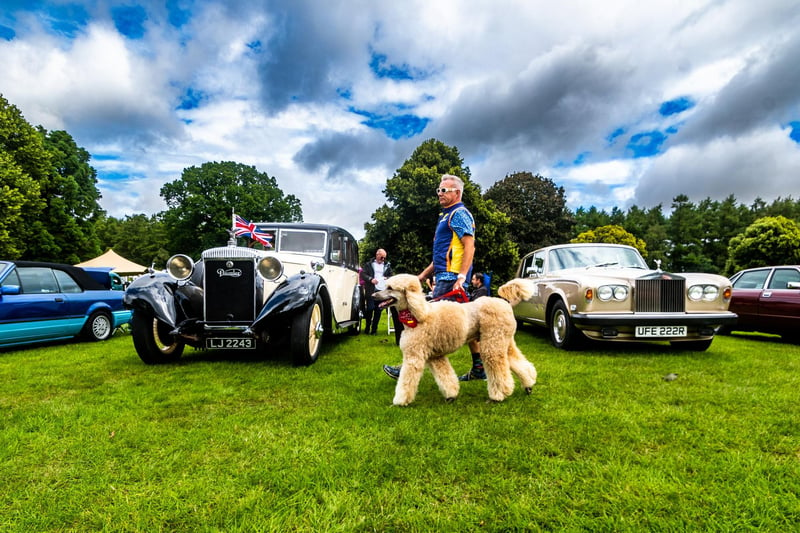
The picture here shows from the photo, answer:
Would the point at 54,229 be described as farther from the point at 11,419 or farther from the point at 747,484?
the point at 747,484

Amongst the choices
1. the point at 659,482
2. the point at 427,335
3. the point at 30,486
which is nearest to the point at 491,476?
the point at 659,482

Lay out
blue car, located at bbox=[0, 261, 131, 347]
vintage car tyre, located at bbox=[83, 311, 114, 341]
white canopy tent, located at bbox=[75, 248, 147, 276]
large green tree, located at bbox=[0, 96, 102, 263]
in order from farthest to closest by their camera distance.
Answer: white canopy tent, located at bbox=[75, 248, 147, 276] < large green tree, located at bbox=[0, 96, 102, 263] < vintage car tyre, located at bbox=[83, 311, 114, 341] < blue car, located at bbox=[0, 261, 131, 347]

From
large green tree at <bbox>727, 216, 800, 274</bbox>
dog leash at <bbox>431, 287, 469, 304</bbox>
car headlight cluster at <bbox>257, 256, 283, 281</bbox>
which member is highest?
large green tree at <bbox>727, 216, 800, 274</bbox>

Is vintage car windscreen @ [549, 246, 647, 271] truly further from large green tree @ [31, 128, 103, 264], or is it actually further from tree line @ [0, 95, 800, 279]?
large green tree @ [31, 128, 103, 264]

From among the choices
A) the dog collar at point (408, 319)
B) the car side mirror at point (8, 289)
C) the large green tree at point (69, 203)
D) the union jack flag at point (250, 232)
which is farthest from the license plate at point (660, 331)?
the large green tree at point (69, 203)

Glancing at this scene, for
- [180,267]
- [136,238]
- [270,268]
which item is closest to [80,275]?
[180,267]

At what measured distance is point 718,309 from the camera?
5738mm

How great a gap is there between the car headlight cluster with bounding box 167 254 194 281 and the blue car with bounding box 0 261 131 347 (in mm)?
2928

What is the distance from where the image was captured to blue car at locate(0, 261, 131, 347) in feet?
20.2

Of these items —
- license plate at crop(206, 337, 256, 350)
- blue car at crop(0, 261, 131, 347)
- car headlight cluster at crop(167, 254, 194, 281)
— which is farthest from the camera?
blue car at crop(0, 261, 131, 347)

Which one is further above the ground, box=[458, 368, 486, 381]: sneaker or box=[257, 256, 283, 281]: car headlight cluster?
box=[257, 256, 283, 281]: car headlight cluster

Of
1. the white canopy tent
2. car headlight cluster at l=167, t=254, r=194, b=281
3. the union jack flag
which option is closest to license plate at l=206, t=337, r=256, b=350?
car headlight cluster at l=167, t=254, r=194, b=281

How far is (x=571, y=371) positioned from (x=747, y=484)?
2572mm

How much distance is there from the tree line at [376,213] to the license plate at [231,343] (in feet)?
55.4
